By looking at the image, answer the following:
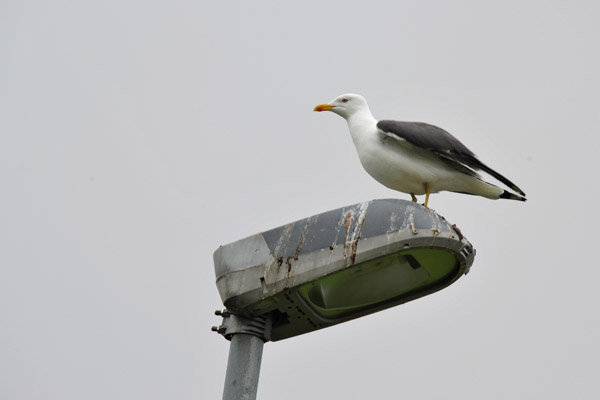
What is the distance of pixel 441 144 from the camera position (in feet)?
19.5

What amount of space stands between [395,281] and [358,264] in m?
0.36

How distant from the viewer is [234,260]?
11.5 ft

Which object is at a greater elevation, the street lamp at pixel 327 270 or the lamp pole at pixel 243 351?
the street lamp at pixel 327 270

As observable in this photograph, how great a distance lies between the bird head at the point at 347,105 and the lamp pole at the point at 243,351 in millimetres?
3848

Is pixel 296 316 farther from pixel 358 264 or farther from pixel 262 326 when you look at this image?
pixel 358 264

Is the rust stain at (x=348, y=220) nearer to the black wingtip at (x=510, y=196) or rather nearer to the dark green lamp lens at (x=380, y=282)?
the dark green lamp lens at (x=380, y=282)

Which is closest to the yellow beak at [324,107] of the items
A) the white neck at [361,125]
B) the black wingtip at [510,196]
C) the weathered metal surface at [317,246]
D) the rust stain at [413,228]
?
the white neck at [361,125]

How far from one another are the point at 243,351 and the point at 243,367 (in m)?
0.09

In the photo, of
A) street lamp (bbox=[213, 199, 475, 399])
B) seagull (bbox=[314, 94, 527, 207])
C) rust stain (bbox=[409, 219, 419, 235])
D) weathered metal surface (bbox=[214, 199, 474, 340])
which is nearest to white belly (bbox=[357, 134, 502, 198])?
seagull (bbox=[314, 94, 527, 207])

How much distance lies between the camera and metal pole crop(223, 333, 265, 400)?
10.7 ft

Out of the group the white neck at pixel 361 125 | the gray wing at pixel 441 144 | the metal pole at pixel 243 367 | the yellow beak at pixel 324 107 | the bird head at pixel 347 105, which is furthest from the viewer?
the yellow beak at pixel 324 107

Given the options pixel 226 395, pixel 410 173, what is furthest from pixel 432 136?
pixel 226 395

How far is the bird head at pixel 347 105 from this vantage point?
7.13m

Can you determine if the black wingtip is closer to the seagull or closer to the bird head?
the seagull
